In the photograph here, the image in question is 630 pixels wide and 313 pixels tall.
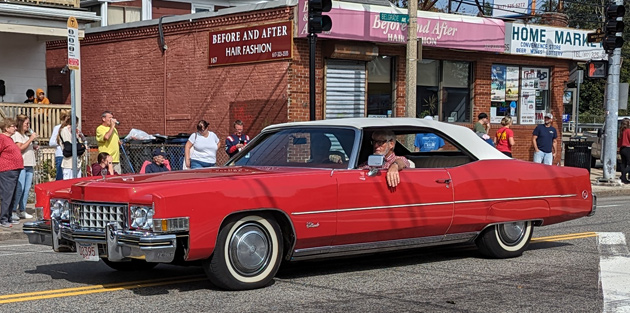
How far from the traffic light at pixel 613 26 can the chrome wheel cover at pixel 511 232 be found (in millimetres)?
12971

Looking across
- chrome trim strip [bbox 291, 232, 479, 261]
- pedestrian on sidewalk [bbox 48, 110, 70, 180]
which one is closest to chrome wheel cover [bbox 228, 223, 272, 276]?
chrome trim strip [bbox 291, 232, 479, 261]

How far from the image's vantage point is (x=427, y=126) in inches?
346

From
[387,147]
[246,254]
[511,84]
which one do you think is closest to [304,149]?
[387,147]

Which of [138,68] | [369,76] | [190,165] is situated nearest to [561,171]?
[190,165]

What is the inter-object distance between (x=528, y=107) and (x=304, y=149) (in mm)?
18911

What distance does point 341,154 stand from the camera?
26.5ft

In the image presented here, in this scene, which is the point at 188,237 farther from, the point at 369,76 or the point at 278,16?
the point at 369,76

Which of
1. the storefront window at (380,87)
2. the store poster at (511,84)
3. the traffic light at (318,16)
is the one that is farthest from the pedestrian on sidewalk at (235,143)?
the store poster at (511,84)

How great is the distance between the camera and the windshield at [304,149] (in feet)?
26.5

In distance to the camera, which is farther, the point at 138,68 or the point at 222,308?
the point at 138,68

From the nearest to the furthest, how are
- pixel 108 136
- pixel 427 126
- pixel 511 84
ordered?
pixel 427 126, pixel 108 136, pixel 511 84

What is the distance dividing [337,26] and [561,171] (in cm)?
1132

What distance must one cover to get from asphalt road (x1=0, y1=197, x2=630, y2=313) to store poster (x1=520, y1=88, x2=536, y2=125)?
1639 centimetres

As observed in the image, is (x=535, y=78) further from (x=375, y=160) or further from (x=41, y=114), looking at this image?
(x=375, y=160)
